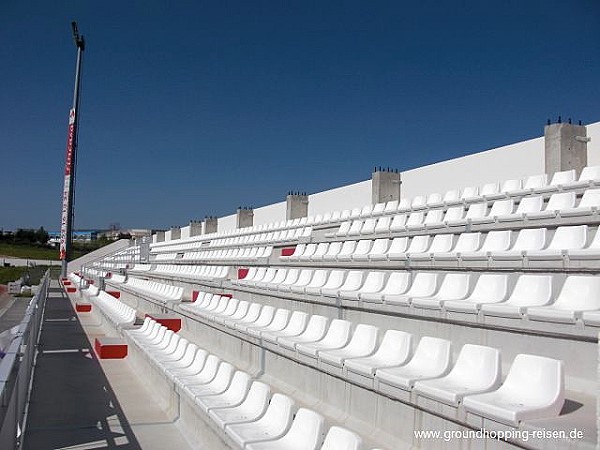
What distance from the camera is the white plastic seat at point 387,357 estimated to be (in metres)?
2.79

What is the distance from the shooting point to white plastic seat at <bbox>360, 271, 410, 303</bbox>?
4.00 meters

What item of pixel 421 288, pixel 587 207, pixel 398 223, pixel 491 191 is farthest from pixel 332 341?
pixel 491 191

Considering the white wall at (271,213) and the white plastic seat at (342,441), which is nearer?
the white plastic seat at (342,441)

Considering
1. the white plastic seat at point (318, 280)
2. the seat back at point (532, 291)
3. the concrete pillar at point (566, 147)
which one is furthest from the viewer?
the concrete pillar at point (566, 147)

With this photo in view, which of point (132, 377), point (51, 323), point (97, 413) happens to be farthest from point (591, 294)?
point (51, 323)

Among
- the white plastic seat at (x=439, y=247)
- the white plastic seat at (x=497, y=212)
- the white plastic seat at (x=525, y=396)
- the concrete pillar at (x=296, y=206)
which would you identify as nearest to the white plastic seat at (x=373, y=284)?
the white plastic seat at (x=439, y=247)

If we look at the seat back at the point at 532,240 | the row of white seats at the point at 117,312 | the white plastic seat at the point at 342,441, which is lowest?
the row of white seats at the point at 117,312

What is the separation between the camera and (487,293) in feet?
11.0

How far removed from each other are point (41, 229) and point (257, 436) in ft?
239

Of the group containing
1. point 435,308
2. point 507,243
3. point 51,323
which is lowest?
point 51,323

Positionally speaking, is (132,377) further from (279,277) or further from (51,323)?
(51,323)

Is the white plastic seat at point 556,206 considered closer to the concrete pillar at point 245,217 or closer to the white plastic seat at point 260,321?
the white plastic seat at point 260,321

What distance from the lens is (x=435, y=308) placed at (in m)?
3.31

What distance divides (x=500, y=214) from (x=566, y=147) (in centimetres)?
233
